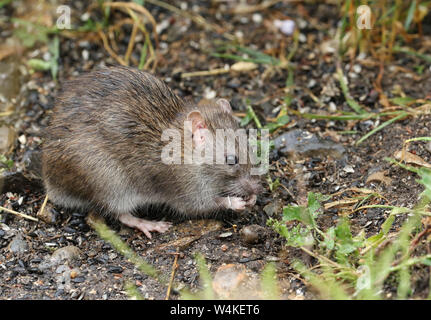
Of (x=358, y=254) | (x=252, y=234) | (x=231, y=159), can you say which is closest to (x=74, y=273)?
(x=252, y=234)

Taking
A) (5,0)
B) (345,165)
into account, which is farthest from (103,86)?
(5,0)

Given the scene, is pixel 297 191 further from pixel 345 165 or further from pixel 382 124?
pixel 382 124

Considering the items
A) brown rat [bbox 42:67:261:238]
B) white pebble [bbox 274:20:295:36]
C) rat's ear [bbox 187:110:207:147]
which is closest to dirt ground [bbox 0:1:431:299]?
white pebble [bbox 274:20:295:36]

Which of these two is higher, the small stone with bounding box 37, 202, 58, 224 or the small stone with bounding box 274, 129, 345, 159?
the small stone with bounding box 274, 129, 345, 159

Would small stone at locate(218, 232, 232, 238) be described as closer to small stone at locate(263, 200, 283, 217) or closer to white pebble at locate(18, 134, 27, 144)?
small stone at locate(263, 200, 283, 217)

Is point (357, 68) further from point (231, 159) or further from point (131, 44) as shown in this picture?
point (131, 44)

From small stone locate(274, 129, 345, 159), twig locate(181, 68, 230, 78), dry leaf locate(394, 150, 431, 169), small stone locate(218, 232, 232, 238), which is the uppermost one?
twig locate(181, 68, 230, 78)

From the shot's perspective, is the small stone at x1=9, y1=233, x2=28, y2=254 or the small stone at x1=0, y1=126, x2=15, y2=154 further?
the small stone at x1=0, y1=126, x2=15, y2=154

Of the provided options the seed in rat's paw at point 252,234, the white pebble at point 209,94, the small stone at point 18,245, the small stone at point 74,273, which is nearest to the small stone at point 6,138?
the small stone at point 18,245

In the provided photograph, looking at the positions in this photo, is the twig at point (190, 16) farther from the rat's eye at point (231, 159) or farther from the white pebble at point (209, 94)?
the rat's eye at point (231, 159)
